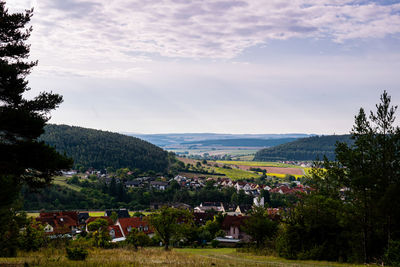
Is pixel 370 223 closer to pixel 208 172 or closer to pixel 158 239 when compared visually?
pixel 158 239

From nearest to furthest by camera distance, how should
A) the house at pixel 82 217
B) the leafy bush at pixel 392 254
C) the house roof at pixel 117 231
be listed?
1. the leafy bush at pixel 392 254
2. the house roof at pixel 117 231
3. the house at pixel 82 217

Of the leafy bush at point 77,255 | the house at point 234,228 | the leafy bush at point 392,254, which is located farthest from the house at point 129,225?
the leafy bush at point 77,255

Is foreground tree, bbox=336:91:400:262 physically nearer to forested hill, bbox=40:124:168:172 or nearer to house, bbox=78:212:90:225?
house, bbox=78:212:90:225

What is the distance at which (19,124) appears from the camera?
47.0 feet

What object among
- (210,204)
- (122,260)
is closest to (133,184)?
(210,204)

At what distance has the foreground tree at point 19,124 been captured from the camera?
47.2 feet

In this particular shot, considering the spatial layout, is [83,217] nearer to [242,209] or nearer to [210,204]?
[210,204]

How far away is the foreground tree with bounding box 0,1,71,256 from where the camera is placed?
14.4m

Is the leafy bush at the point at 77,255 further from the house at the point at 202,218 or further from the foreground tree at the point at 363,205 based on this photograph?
the house at the point at 202,218

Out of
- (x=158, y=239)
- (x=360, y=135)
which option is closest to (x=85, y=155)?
(x=158, y=239)

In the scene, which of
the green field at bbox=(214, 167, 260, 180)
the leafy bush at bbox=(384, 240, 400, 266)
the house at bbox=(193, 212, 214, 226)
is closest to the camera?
the leafy bush at bbox=(384, 240, 400, 266)

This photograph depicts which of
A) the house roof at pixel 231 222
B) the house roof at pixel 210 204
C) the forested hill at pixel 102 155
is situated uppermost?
the forested hill at pixel 102 155

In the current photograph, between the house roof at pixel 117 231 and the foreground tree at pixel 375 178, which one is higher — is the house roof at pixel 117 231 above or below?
below

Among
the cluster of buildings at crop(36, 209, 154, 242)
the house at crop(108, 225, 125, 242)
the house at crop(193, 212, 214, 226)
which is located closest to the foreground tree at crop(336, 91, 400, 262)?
the cluster of buildings at crop(36, 209, 154, 242)
